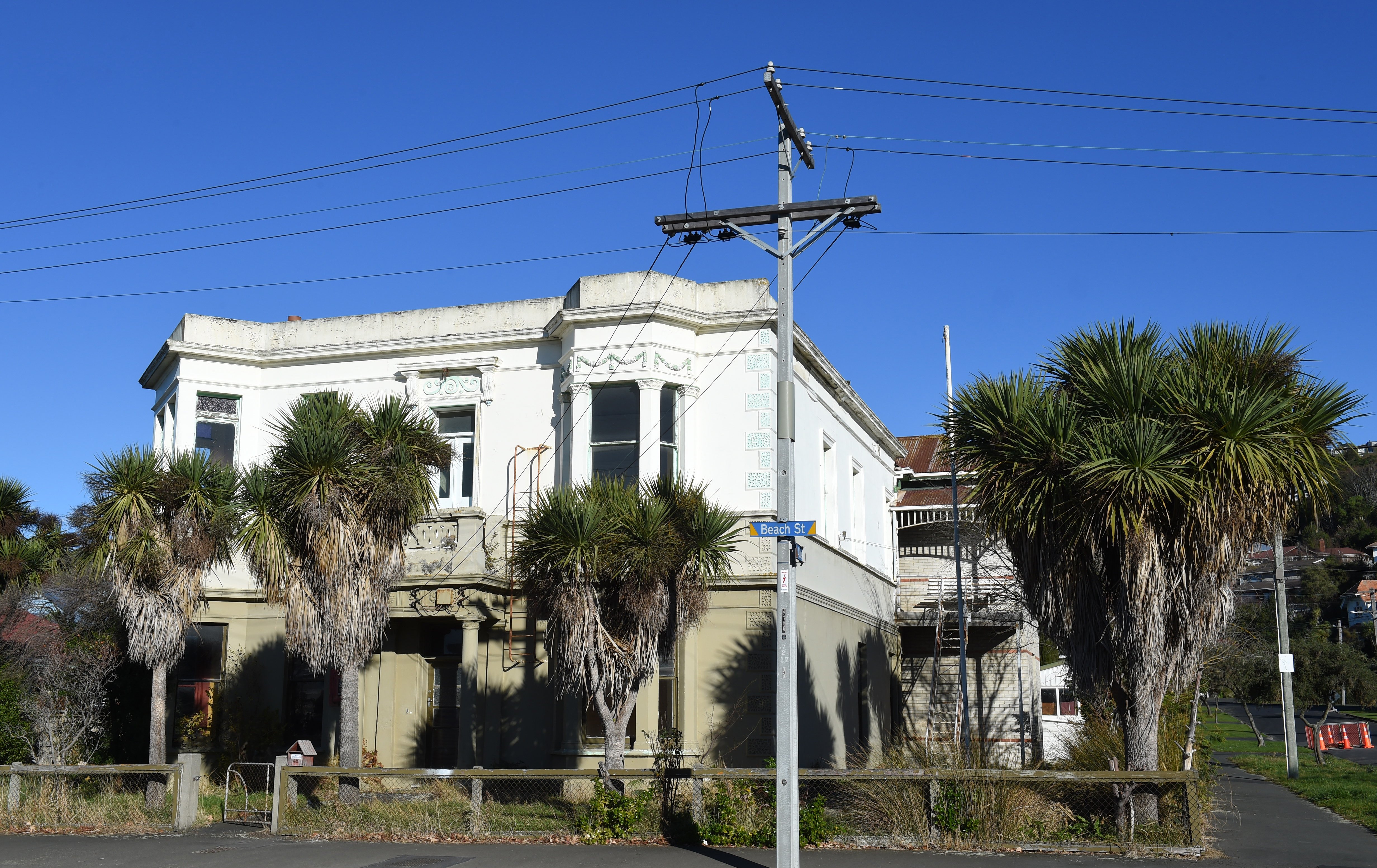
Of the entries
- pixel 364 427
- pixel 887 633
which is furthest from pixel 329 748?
pixel 887 633

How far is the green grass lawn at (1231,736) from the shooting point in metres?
22.7

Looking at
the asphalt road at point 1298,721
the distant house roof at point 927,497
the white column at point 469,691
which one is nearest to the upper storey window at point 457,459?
the white column at point 469,691

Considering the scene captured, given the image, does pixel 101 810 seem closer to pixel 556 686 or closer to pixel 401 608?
pixel 401 608

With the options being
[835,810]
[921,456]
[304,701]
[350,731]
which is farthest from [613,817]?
[921,456]

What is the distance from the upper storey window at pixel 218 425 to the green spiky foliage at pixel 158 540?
3750 millimetres

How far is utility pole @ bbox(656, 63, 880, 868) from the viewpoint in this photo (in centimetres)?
1125

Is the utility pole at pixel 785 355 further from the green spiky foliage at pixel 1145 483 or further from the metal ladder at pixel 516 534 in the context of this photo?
the metal ladder at pixel 516 534

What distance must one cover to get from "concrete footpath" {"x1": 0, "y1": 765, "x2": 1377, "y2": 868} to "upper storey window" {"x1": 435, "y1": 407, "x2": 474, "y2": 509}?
7.16m

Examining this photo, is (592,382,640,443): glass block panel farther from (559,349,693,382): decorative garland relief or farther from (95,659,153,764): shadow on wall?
(95,659,153,764): shadow on wall

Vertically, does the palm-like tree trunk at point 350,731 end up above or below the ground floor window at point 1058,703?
above

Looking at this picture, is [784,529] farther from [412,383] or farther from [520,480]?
[412,383]

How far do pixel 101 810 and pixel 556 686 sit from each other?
21.5 feet

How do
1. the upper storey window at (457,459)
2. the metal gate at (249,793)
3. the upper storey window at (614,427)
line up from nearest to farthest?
1. the metal gate at (249,793)
2. the upper storey window at (614,427)
3. the upper storey window at (457,459)

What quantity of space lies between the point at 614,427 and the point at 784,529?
8279mm
